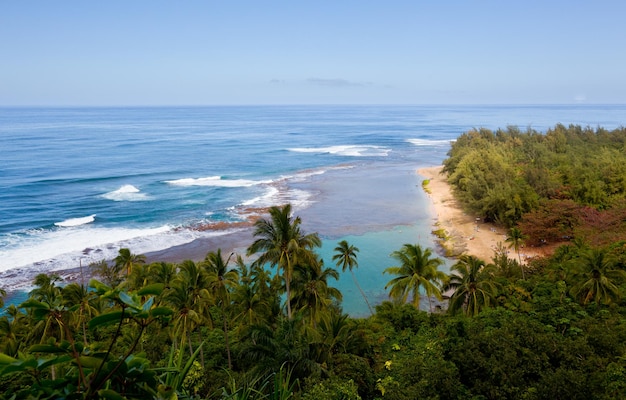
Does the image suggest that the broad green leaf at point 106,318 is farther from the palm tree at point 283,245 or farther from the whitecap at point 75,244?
the whitecap at point 75,244

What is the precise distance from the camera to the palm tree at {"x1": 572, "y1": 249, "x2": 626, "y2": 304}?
2680 centimetres

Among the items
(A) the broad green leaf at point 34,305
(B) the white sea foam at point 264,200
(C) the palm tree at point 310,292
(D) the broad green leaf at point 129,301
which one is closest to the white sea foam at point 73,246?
(B) the white sea foam at point 264,200

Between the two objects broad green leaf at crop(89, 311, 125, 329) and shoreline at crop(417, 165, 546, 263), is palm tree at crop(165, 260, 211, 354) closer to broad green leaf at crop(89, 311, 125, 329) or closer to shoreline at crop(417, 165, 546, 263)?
broad green leaf at crop(89, 311, 125, 329)

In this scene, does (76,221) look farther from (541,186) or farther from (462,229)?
(541,186)

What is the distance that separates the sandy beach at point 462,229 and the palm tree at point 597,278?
14572 mm

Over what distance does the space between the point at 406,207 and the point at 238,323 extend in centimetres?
4005

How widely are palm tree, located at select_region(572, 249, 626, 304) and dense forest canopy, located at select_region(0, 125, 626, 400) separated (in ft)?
0.28

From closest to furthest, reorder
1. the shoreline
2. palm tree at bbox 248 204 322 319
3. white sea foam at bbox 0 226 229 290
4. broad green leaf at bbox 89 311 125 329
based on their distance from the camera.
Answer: broad green leaf at bbox 89 311 125 329, palm tree at bbox 248 204 322 319, white sea foam at bbox 0 226 229 290, the shoreline

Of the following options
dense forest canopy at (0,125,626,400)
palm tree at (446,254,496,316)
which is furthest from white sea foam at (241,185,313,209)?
palm tree at (446,254,496,316)

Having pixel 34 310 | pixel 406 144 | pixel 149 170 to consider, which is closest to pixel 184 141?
pixel 149 170

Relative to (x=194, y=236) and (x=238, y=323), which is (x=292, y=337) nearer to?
(x=238, y=323)

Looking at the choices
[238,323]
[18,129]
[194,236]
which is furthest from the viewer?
[18,129]

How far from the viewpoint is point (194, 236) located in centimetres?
5219

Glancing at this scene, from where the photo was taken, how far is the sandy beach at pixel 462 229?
46.2m
